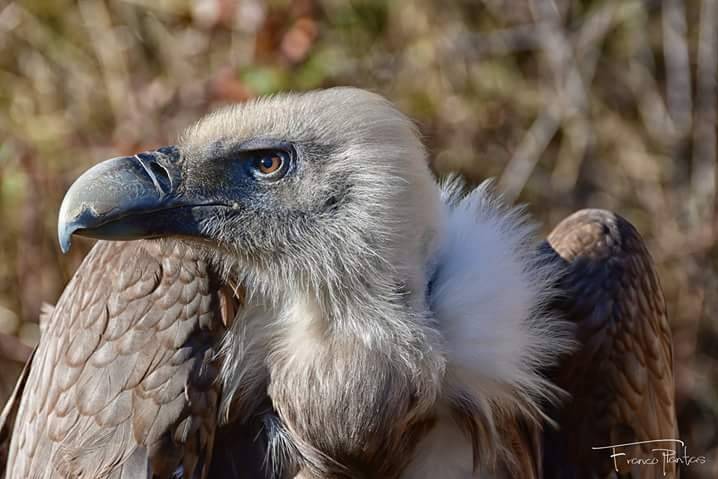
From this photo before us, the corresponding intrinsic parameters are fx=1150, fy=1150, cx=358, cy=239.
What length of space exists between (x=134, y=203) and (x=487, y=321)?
0.81 meters

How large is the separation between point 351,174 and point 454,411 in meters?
0.59

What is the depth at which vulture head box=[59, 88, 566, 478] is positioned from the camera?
97.0 inches

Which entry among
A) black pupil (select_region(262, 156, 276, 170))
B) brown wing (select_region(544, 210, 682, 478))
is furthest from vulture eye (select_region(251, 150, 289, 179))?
brown wing (select_region(544, 210, 682, 478))

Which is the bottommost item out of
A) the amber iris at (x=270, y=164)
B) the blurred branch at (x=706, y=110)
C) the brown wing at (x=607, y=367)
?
the brown wing at (x=607, y=367)

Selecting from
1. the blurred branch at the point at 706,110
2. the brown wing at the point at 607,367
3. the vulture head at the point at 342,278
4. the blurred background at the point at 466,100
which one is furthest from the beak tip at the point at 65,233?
the blurred branch at the point at 706,110

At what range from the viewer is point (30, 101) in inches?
215

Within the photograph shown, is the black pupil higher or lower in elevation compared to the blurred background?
lower

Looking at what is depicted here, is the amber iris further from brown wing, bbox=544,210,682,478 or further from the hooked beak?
brown wing, bbox=544,210,682,478

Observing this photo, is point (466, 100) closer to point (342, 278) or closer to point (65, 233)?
point (342, 278)

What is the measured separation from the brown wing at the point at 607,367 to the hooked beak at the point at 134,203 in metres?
1.07

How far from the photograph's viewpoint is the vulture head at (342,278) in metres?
2.46

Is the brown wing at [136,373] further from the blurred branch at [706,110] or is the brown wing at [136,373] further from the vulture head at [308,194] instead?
the blurred branch at [706,110]

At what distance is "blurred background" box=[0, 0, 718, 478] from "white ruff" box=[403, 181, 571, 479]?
2217 mm

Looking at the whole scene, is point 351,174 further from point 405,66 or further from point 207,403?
point 405,66
